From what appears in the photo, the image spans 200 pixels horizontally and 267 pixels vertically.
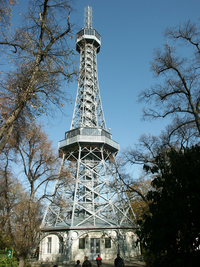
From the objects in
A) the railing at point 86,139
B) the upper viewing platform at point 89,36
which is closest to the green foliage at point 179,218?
the railing at point 86,139

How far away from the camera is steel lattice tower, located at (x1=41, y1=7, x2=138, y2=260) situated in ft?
60.4

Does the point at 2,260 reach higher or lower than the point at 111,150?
lower

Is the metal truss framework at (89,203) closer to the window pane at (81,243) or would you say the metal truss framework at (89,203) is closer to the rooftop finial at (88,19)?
the window pane at (81,243)

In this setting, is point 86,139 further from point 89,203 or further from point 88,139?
point 89,203

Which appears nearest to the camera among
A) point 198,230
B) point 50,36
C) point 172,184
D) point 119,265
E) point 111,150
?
point 198,230

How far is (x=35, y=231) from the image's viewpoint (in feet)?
43.8

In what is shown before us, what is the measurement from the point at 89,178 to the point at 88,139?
5027mm

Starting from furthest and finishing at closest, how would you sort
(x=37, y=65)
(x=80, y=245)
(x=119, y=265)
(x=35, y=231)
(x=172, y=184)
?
(x=80, y=245) < (x=35, y=231) < (x=119, y=265) < (x=37, y=65) < (x=172, y=184)

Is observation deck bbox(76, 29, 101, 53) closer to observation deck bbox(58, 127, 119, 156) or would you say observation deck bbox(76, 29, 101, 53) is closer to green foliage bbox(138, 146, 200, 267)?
observation deck bbox(58, 127, 119, 156)

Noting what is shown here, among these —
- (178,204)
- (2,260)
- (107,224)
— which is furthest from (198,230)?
(107,224)

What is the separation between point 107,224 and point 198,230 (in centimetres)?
1547

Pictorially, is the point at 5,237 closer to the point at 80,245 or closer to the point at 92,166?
the point at 80,245

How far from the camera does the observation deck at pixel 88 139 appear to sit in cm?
2383

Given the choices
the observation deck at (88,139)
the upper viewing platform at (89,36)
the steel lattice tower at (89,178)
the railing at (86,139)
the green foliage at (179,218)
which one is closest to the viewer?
the green foliage at (179,218)
